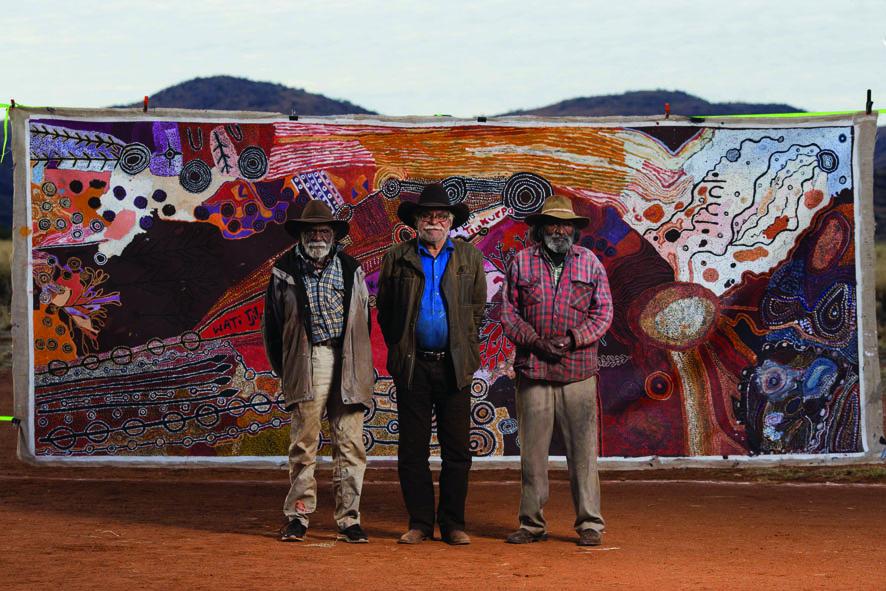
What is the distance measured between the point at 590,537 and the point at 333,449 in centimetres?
159

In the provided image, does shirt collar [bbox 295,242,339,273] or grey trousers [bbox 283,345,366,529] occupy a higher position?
shirt collar [bbox 295,242,339,273]

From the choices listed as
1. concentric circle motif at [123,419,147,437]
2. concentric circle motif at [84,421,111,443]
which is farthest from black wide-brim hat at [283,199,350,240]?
concentric circle motif at [84,421,111,443]

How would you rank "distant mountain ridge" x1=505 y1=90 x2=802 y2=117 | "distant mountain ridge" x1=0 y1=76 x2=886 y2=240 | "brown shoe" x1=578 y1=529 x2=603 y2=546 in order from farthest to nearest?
"distant mountain ridge" x1=505 y1=90 x2=802 y2=117
"distant mountain ridge" x1=0 y1=76 x2=886 y2=240
"brown shoe" x1=578 y1=529 x2=603 y2=546

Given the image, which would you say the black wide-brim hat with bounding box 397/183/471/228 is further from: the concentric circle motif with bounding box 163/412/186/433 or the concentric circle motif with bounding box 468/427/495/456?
the concentric circle motif with bounding box 163/412/186/433

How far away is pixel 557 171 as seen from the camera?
1029cm

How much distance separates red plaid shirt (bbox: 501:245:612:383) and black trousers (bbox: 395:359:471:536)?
456 millimetres

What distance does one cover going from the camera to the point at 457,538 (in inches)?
296

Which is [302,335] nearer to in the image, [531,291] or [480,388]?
[531,291]

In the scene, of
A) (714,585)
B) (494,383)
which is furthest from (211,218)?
(714,585)

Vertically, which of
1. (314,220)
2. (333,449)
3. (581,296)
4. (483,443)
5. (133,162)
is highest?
(133,162)

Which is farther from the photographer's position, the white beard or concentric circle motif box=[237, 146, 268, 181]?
concentric circle motif box=[237, 146, 268, 181]

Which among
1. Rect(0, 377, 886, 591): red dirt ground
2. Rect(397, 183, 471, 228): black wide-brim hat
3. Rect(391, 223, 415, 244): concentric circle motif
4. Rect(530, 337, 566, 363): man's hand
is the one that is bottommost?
Rect(0, 377, 886, 591): red dirt ground

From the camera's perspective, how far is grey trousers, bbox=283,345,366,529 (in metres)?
7.61

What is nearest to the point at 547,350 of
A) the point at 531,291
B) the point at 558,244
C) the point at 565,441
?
the point at 531,291
